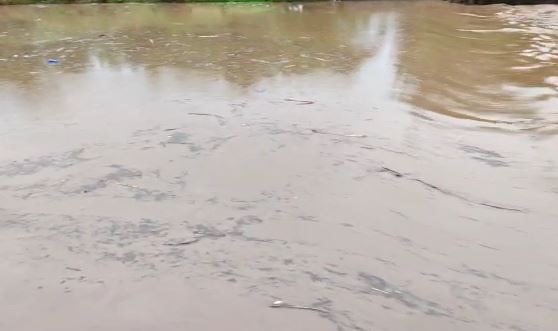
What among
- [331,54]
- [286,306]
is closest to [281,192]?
[286,306]

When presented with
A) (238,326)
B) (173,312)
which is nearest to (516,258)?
(238,326)

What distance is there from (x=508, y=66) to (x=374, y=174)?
4270 millimetres

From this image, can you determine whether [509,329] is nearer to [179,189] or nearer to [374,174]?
[374,174]

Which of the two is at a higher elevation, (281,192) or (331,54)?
(331,54)

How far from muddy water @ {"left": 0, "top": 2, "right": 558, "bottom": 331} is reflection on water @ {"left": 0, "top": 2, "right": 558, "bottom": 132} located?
0.21ft

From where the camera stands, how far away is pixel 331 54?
8.42 meters

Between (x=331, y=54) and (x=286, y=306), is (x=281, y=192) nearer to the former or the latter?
(x=286, y=306)

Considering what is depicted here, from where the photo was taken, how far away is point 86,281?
2.96 m

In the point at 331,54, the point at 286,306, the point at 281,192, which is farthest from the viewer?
the point at 331,54

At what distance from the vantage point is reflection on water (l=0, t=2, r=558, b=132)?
623cm

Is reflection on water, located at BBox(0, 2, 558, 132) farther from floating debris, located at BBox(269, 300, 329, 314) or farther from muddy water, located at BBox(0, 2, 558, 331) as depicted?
floating debris, located at BBox(269, 300, 329, 314)

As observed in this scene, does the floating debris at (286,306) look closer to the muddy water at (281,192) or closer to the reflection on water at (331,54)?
the muddy water at (281,192)

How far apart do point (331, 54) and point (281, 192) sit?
196 inches

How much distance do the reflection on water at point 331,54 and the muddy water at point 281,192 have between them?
0.06 m
